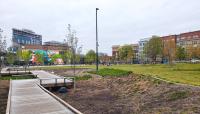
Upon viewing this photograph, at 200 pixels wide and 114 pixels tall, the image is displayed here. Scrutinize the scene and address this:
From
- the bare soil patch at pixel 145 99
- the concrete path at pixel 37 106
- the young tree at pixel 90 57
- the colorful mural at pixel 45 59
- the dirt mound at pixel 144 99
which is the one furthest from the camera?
the young tree at pixel 90 57

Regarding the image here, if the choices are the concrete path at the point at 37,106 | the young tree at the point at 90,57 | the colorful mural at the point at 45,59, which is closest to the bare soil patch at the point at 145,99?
the concrete path at the point at 37,106

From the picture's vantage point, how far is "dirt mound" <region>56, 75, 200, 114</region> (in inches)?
583

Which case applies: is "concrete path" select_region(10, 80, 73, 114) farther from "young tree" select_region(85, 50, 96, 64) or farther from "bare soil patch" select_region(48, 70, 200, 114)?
"young tree" select_region(85, 50, 96, 64)

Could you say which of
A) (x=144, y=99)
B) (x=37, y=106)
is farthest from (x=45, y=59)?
(x=37, y=106)

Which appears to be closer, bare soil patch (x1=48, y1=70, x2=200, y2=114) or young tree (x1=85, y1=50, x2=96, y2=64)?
bare soil patch (x1=48, y1=70, x2=200, y2=114)

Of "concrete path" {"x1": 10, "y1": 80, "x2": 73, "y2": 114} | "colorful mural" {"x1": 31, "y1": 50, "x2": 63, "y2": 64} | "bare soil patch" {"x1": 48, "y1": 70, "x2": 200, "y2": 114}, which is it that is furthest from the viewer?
"colorful mural" {"x1": 31, "y1": 50, "x2": 63, "y2": 64}

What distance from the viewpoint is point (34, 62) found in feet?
401

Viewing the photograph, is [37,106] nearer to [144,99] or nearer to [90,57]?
[144,99]

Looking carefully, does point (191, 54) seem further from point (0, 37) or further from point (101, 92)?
point (101, 92)

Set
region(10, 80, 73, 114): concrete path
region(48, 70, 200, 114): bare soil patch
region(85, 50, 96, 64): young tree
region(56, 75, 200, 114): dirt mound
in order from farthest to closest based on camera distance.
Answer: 1. region(85, 50, 96, 64): young tree
2. region(56, 75, 200, 114): dirt mound
3. region(48, 70, 200, 114): bare soil patch
4. region(10, 80, 73, 114): concrete path

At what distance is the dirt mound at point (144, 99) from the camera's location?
14812 millimetres

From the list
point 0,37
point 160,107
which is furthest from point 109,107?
point 0,37

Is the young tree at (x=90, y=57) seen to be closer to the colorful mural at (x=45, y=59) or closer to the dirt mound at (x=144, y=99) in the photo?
the colorful mural at (x=45, y=59)

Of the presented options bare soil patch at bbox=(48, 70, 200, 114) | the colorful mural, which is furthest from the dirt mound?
the colorful mural
